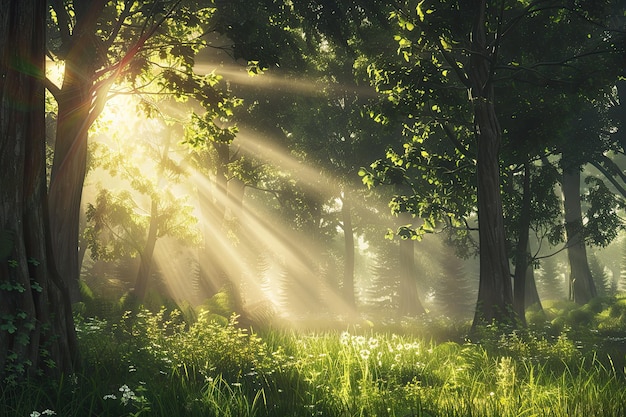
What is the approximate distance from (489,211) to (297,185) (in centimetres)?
1766

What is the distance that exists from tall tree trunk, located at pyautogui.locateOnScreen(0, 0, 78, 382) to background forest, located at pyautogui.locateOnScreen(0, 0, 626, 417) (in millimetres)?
20

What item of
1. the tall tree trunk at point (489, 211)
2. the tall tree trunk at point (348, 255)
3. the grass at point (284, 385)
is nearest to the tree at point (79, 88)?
the grass at point (284, 385)

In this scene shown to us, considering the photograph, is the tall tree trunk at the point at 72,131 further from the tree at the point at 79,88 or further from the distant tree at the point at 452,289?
the distant tree at the point at 452,289

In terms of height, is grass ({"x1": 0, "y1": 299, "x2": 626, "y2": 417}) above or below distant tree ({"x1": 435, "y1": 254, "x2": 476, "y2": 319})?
below

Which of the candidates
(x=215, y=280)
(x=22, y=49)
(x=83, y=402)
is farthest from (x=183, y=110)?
(x=83, y=402)

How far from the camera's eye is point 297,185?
30.1 m

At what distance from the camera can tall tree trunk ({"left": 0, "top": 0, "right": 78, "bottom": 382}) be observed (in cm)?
491

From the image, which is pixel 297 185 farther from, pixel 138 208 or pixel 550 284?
pixel 550 284

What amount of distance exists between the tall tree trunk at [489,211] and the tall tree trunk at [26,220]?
9.80m

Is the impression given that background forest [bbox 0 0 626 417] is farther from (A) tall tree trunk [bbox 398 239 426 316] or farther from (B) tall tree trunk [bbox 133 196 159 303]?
(A) tall tree trunk [bbox 398 239 426 316]

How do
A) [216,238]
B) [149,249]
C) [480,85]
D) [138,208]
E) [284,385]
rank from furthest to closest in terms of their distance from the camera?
[216,238] < [138,208] < [149,249] < [480,85] < [284,385]

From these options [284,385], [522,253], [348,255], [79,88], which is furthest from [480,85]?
[348,255]

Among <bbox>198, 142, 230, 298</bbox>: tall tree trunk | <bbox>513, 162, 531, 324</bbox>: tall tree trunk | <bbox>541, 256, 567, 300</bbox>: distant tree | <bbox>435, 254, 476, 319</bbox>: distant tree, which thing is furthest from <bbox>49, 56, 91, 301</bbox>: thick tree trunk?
<bbox>541, 256, 567, 300</bbox>: distant tree

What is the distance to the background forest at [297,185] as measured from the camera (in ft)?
16.8
